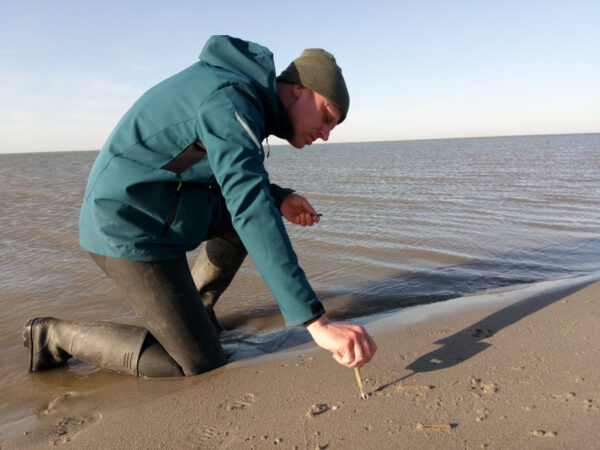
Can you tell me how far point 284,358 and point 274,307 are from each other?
118 cm

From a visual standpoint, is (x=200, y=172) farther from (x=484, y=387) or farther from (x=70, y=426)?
(x=484, y=387)

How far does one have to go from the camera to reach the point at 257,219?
161 cm

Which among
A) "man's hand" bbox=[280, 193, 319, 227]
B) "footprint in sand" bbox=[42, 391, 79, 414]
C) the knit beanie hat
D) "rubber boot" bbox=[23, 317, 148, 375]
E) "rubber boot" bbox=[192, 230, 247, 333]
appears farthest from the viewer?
"rubber boot" bbox=[192, 230, 247, 333]

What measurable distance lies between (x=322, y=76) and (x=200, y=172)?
2.37ft

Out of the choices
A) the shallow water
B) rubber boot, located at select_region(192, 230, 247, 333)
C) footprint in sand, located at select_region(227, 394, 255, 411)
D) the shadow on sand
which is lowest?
the shallow water

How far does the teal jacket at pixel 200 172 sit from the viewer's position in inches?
63.5

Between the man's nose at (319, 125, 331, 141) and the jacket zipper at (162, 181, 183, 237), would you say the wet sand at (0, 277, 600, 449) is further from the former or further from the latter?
the man's nose at (319, 125, 331, 141)

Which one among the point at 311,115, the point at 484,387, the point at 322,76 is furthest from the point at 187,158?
the point at 484,387

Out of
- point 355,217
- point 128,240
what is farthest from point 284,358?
point 355,217

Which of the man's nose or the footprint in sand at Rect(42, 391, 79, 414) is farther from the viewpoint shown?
the footprint in sand at Rect(42, 391, 79, 414)

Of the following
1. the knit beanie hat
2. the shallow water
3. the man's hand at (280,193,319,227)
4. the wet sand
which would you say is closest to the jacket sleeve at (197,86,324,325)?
the knit beanie hat

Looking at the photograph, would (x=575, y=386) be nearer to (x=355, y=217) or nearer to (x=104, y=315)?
(x=104, y=315)

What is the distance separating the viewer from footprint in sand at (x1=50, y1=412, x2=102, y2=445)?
79.1 inches

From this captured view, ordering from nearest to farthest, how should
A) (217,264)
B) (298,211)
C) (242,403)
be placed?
1. (242,403)
2. (298,211)
3. (217,264)
